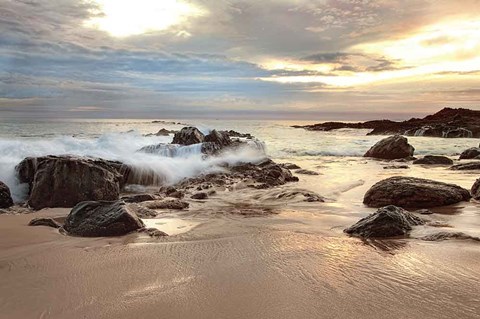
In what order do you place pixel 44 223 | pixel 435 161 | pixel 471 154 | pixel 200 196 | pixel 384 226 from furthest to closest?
pixel 471 154 → pixel 435 161 → pixel 200 196 → pixel 44 223 → pixel 384 226

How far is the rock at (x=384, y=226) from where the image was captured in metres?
4.64

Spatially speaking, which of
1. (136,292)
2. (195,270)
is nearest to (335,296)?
(195,270)

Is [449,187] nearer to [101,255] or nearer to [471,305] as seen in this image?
[471,305]

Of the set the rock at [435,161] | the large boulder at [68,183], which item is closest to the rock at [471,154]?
the rock at [435,161]

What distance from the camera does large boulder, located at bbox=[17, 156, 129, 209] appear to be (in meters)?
6.96

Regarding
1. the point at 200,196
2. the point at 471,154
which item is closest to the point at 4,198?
the point at 200,196

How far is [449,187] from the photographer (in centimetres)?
699

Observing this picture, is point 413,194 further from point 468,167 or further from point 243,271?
point 468,167

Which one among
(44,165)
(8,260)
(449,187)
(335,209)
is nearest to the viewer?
(8,260)

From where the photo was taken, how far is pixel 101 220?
486cm

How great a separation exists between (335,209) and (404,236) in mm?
1867

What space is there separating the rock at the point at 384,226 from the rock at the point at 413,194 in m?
1.63

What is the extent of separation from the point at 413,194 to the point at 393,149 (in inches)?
471

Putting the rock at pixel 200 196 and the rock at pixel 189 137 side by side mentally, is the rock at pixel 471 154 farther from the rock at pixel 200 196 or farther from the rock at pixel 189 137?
the rock at pixel 200 196
